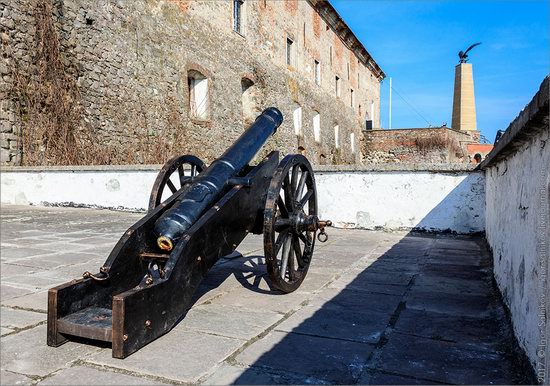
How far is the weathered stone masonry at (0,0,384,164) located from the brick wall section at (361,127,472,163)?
10.2 m

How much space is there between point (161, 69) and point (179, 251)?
11.2 metres

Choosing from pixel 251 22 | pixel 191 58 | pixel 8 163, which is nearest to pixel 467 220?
pixel 8 163

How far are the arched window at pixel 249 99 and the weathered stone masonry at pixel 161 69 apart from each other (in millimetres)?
38

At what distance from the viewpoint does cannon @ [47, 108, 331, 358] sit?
2.21 metres

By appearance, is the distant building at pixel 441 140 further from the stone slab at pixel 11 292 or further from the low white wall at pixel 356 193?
the stone slab at pixel 11 292

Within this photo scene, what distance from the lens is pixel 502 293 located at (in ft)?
10.0

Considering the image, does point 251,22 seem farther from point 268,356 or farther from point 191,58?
point 268,356

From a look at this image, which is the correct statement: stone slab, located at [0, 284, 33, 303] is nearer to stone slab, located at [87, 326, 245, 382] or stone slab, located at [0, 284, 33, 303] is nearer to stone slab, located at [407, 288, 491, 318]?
stone slab, located at [87, 326, 245, 382]

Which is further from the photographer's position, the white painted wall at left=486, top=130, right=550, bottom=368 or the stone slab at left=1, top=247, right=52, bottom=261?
the stone slab at left=1, top=247, right=52, bottom=261

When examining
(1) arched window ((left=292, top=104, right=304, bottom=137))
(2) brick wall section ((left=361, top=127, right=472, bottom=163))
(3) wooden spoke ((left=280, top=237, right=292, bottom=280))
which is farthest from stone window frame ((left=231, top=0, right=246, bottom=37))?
(2) brick wall section ((left=361, top=127, right=472, bottom=163))

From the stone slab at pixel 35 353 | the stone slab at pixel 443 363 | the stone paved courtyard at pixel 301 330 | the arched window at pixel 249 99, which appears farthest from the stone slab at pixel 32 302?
the arched window at pixel 249 99

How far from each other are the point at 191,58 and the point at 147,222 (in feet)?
39.9

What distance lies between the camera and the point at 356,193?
7.39 meters

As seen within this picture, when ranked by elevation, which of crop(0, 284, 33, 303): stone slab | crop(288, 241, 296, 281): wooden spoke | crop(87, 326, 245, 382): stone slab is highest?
crop(288, 241, 296, 281): wooden spoke
